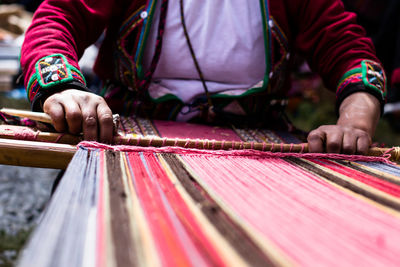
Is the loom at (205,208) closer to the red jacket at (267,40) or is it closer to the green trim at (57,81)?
the green trim at (57,81)

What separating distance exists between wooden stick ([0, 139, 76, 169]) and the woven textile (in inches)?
2.3

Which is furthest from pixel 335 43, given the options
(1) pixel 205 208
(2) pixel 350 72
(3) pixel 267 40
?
(1) pixel 205 208

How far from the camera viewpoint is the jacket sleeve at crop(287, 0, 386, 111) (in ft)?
3.18

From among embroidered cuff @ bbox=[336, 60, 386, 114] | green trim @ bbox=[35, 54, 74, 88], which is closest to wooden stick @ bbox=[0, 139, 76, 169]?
green trim @ bbox=[35, 54, 74, 88]

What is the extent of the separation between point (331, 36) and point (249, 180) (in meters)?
0.74

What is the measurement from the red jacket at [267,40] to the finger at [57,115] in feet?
0.39

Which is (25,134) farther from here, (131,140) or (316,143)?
(316,143)

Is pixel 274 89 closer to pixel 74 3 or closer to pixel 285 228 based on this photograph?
pixel 74 3

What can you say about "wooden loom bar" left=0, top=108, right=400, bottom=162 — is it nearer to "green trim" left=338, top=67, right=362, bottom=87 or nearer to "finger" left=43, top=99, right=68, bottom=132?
"finger" left=43, top=99, right=68, bottom=132

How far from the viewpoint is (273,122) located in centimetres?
114

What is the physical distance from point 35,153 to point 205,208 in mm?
370

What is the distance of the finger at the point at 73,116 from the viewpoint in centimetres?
61

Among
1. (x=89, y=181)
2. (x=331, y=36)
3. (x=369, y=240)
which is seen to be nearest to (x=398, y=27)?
(x=331, y=36)

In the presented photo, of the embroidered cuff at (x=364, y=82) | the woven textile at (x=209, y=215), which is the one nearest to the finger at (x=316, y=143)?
the woven textile at (x=209, y=215)
